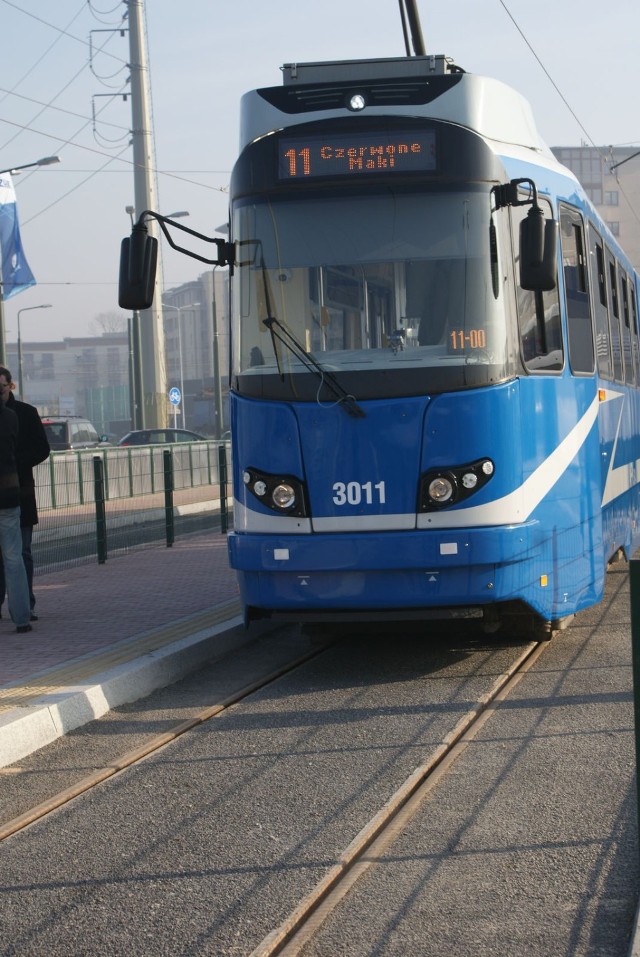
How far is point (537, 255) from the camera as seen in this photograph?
7969 mm

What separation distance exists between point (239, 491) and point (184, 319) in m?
148

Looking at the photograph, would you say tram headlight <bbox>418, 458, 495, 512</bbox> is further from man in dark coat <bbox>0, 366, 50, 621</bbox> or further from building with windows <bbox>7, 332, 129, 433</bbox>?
building with windows <bbox>7, 332, 129, 433</bbox>

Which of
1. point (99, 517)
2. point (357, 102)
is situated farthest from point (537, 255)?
point (99, 517)

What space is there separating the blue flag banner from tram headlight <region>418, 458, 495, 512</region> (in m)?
23.3

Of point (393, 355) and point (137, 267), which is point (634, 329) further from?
point (137, 267)

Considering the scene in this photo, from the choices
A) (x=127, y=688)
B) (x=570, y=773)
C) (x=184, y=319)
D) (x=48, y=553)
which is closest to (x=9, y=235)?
(x=48, y=553)

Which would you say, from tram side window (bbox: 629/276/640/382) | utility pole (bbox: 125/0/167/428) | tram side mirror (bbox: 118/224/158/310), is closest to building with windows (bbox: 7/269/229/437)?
utility pole (bbox: 125/0/167/428)

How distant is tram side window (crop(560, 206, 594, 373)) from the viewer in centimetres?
934

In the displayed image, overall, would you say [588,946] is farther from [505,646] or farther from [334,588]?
[505,646]

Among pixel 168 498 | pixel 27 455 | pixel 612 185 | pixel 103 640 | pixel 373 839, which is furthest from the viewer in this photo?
pixel 612 185

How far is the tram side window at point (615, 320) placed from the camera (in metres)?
11.4

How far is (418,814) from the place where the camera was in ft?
17.9

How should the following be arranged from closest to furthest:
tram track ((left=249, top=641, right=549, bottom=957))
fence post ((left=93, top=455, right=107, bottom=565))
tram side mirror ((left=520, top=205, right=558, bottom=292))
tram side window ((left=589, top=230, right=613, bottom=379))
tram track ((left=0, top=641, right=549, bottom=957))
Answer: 1. tram track ((left=249, top=641, right=549, bottom=957))
2. tram track ((left=0, top=641, right=549, bottom=957))
3. tram side mirror ((left=520, top=205, right=558, bottom=292))
4. tram side window ((left=589, top=230, right=613, bottom=379))
5. fence post ((left=93, top=455, right=107, bottom=565))

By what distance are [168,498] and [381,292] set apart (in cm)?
1090
